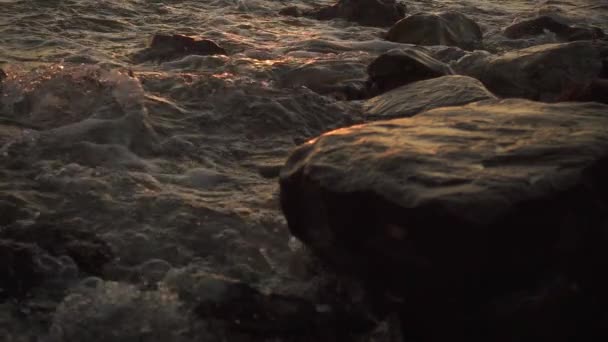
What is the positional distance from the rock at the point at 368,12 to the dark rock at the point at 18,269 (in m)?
7.27

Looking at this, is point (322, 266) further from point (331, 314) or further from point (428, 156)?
point (428, 156)

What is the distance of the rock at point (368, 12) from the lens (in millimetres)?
10102

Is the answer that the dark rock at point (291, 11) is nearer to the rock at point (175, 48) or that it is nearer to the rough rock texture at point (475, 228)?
the rock at point (175, 48)

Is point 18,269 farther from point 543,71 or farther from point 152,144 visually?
point 543,71

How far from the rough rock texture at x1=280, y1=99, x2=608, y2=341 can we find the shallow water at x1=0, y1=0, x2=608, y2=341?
59cm

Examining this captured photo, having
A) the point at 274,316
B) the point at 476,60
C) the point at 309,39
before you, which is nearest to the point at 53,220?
the point at 274,316

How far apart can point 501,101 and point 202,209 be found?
1849mm

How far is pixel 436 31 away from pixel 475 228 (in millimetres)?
6256

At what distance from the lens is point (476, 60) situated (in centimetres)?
702

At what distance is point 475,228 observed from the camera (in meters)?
2.63

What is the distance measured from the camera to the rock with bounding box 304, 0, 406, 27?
10.1 m

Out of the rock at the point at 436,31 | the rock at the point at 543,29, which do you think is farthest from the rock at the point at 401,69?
the rock at the point at 543,29

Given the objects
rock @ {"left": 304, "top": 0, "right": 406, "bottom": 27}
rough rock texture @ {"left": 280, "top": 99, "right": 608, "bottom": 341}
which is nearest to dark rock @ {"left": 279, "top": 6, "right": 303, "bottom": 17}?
rock @ {"left": 304, "top": 0, "right": 406, "bottom": 27}

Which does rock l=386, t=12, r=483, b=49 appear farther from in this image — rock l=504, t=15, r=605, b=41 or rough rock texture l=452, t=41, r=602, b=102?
rough rock texture l=452, t=41, r=602, b=102
